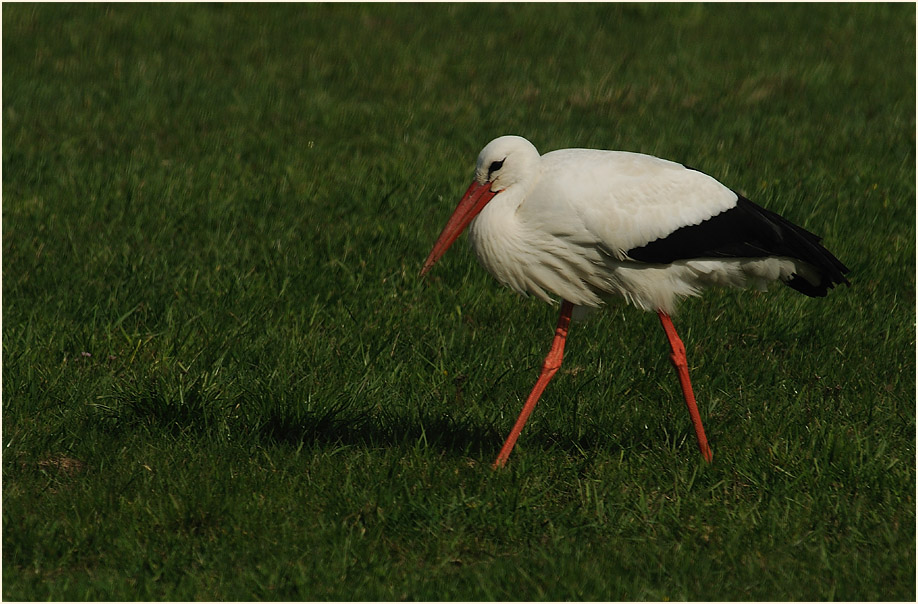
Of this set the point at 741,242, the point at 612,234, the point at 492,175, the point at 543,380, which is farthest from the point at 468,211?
the point at 741,242

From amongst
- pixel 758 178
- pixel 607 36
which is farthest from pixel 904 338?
pixel 607 36

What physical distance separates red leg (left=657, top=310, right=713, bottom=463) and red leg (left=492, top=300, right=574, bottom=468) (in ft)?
1.30

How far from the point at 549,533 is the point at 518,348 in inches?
62.7

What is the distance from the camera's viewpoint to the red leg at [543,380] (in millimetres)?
4574

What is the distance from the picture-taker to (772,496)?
13.9ft

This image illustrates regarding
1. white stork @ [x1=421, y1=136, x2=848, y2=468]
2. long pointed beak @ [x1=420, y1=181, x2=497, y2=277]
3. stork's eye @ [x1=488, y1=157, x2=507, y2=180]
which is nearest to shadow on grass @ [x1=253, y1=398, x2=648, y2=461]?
white stork @ [x1=421, y1=136, x2=848, y2=468]

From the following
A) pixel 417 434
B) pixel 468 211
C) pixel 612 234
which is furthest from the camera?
pixel 417 434

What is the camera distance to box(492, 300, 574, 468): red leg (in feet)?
15.0

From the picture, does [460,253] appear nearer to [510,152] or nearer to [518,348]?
[518,348]

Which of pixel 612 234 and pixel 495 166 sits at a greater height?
pixel 495 166

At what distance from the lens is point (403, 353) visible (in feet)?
18.1

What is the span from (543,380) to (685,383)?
1.92 feet

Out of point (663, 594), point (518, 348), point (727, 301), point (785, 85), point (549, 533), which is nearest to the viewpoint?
point (663, 594)

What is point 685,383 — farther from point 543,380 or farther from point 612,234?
point 612,234
